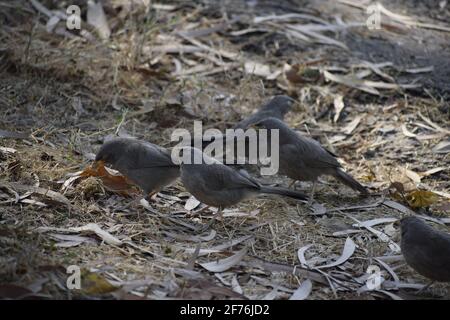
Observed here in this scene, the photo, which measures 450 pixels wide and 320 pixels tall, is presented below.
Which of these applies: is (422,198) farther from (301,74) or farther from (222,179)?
(301,74)

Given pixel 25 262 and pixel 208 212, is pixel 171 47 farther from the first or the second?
pixel 25 262

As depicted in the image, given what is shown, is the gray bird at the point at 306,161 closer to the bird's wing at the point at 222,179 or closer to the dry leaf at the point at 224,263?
the bird's wing at the point at 222,179

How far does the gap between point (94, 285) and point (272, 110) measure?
421 centimetres

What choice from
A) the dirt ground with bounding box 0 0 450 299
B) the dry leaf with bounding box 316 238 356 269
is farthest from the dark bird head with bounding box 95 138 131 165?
the dry leaf with bounding box 316 238 356 269

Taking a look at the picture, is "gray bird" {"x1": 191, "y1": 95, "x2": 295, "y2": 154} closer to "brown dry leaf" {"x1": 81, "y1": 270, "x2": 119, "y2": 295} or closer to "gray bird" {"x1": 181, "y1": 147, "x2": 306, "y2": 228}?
"gray bird" {"x1": 181, "y1": 147, "x2": 306, "y2": 228}

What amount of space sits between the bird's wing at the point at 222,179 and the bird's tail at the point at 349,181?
4.31 ft

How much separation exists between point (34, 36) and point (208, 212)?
Answer: 3.92 meters

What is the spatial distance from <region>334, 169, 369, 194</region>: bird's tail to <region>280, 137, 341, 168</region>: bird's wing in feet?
0.35

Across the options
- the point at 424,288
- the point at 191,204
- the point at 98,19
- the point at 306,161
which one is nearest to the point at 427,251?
the point at 424,288

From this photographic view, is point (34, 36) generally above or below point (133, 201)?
above

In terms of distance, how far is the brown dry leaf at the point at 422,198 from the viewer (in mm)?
7281

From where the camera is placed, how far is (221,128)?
29.1 feet

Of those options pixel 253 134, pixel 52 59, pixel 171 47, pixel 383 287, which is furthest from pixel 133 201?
pixel 171 47

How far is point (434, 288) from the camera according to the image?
5930 millimetres
